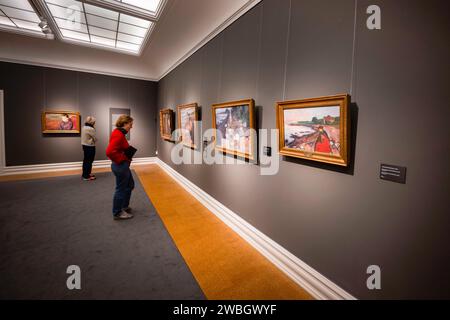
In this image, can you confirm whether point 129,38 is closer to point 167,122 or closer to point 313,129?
point 167,122

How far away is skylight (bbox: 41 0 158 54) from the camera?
4.38 meters

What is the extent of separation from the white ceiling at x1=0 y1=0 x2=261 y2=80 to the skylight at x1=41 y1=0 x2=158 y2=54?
320 millimetres

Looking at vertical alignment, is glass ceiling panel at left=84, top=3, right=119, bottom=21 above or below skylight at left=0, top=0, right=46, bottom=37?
below

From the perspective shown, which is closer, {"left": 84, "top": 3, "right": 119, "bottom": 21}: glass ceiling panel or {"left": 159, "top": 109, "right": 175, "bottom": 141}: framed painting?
{"left": 84, "top": 3, "right": 119, "bottom": 21}: glass ceiling panel

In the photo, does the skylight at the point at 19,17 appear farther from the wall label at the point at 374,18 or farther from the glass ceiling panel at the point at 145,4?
the wall label at the point at 374,18

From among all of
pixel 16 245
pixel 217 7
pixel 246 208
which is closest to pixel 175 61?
pixel 217 7

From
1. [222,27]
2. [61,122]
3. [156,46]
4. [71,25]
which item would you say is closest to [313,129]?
[222,27]

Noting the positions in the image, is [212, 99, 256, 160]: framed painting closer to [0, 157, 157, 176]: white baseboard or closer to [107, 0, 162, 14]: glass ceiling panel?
[107, 0, 162, 14]: glass ceiling panel

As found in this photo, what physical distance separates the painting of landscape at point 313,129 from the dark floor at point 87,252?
1.97m

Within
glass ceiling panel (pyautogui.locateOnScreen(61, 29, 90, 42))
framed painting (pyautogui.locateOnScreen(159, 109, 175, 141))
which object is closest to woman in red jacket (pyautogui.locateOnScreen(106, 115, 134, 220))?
framed painting (pyautogui.locateOnScreen(159, 109, 175, 141))

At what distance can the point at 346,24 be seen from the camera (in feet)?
6.66

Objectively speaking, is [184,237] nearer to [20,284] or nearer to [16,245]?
[20,284]

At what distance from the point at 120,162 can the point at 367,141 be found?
143 inches

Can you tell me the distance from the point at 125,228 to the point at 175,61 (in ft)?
16.7
